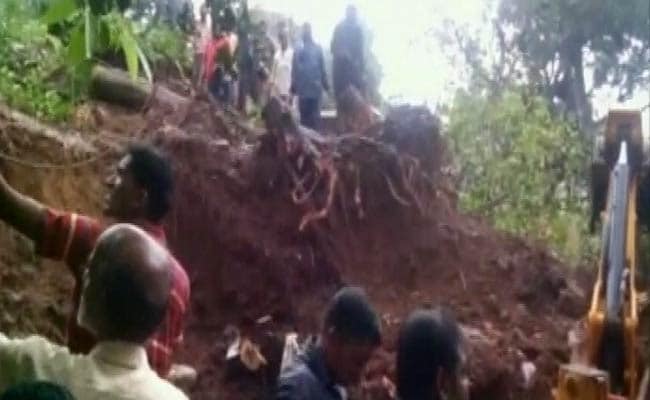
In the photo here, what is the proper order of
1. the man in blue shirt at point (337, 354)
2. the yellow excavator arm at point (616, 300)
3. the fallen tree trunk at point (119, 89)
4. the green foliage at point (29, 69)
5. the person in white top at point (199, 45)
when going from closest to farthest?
the man in blue shirt at point (337, 354), the yellow excavator arm at point (616, 300), the green foliage at point (29, 69), the fallen tree trunk at point (119, 89), the person in white top at point (199, 45)

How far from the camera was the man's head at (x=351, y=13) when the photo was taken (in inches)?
477

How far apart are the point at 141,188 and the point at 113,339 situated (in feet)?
3.43

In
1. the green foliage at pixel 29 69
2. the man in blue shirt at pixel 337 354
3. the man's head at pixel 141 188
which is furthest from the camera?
the green foliage at pixel 29 69

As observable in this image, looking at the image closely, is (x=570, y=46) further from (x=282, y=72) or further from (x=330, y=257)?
(x=330, y=257)

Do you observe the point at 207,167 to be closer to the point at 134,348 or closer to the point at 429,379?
→ the point at 429,379

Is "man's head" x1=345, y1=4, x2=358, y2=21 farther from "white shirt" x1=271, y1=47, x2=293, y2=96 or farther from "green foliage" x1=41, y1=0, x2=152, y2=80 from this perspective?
"green foliage" x1=41, y1=0, x2=152, y2=80

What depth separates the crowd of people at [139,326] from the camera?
227 centimetres

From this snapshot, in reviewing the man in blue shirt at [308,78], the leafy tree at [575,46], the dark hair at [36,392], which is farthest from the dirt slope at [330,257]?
the leafy tree at [575,46]

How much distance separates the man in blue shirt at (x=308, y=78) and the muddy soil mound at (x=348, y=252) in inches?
84.5

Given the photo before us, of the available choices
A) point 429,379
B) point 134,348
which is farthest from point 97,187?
point 134,348

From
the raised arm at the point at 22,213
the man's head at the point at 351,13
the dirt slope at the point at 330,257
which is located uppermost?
the man's head at the point at 351,13

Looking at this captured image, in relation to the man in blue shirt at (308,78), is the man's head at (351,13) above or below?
above

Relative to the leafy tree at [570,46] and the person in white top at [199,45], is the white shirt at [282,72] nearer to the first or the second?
the person in white top at [199,45]

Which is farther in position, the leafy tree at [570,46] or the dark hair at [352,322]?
the leafy tree at [570,46]
